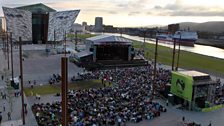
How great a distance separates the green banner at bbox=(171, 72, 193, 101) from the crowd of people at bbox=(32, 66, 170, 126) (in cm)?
376

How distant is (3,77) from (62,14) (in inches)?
2701

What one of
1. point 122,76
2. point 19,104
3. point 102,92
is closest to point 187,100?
point 102,92

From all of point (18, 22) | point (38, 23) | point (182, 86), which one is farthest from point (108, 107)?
point (38, 23)

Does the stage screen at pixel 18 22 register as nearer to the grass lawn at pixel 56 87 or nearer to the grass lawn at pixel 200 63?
the grass lawn at pixel 200 63

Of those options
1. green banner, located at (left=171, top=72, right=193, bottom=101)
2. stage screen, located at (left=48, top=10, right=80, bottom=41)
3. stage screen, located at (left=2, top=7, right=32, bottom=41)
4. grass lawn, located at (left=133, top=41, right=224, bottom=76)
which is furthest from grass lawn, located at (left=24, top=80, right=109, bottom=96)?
stage screen, located at (left=2, top=7, right=32, bottom=41)

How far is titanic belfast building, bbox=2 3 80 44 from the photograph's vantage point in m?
109

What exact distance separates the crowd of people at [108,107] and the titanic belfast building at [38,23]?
75028mm

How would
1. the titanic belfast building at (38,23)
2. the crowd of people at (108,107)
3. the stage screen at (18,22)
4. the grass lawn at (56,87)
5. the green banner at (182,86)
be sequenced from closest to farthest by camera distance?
the crowd of people at (108,107) < the green banner at (182,86) < the grass lawn at (56,87) < the stage screen at (18,22) < the titanic belfast building at (38,23)

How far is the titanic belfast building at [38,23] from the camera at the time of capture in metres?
109

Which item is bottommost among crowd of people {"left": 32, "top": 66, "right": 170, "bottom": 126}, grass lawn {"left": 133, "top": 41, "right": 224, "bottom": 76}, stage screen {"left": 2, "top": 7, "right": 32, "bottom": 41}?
crowd of people {"left": 32, "top": 66, "right": 170, "bottom": 126}

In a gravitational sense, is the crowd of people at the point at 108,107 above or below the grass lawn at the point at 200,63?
below

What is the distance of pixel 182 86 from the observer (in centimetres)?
3631

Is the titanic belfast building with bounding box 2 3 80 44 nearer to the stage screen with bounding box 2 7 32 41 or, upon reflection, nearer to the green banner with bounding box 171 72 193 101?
the stage screen with bounding box 2 7 32 41

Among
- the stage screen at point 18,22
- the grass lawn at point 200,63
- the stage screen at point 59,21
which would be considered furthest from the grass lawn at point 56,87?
the stage screen at point 18,22
